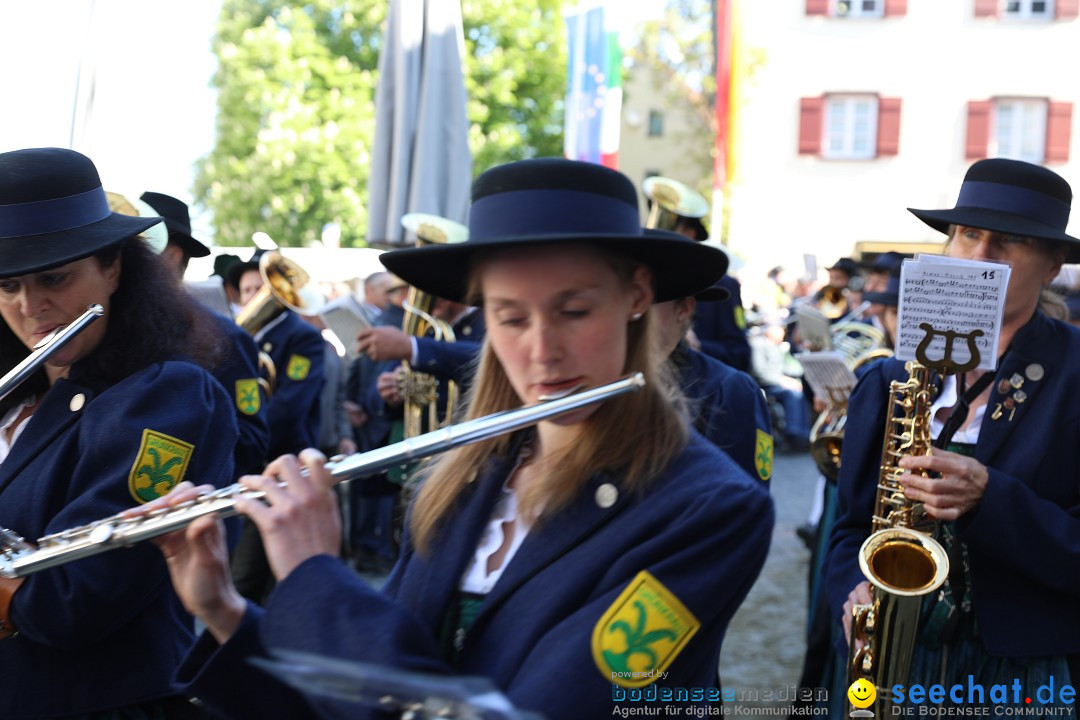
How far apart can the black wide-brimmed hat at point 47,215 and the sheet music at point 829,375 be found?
3.50 meters

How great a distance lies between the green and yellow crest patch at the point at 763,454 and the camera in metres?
3.84

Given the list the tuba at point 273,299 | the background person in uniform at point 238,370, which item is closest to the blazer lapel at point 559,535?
the background person in uniform at point 238,370

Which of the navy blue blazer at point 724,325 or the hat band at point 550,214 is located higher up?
the hat band at point 550,214

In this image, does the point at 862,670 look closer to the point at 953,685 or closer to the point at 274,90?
the point at 953,685

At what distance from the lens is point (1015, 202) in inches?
114

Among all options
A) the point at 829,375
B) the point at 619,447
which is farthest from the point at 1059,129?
the point at 619,447

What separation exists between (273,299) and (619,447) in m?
4.32

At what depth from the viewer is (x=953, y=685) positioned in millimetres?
2770

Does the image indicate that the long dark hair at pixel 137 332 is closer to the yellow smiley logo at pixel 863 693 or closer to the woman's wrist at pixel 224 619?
the woman's wrist at pixel 224 619

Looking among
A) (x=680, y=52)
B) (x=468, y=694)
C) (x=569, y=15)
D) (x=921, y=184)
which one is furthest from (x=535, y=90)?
(x=468, y=694)

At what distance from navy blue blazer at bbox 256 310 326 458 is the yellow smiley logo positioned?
12.5ft

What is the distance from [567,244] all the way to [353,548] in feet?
22.2

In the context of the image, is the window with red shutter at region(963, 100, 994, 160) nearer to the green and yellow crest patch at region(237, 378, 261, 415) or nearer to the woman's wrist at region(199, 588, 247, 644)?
the green and yellow crest patch at region(237, 378, 261, 415)

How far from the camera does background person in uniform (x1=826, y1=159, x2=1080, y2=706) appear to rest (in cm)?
260
